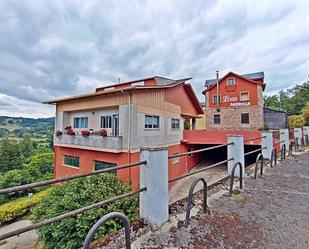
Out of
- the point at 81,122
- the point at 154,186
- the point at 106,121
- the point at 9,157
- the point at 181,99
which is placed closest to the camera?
the point at 154,186

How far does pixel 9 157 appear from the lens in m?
32.5

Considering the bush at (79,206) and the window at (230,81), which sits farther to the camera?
the window at (230,81)

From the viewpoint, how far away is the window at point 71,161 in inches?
570

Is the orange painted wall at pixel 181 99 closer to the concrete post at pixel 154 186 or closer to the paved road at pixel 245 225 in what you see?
the paved road at pixel 245 225

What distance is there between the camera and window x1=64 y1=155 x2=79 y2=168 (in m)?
14.5

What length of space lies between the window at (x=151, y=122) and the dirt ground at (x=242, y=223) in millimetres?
8972

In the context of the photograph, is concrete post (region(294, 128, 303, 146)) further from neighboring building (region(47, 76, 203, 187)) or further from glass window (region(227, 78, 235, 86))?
glass window (region(227, 78, 235, 86))

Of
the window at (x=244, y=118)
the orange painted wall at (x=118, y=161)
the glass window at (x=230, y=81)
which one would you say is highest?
the glass window at (x=230, y=81)

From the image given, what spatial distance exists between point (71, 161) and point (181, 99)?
1094cm

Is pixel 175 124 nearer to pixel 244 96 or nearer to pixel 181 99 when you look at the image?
pixel 181 99

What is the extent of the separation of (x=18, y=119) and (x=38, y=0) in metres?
134

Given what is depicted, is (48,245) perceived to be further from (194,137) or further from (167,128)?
(194,137)

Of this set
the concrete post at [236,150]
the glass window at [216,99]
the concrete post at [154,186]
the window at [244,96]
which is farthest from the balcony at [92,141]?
the window at [244,96]

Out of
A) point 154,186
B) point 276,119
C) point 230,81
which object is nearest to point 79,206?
point 154,186
